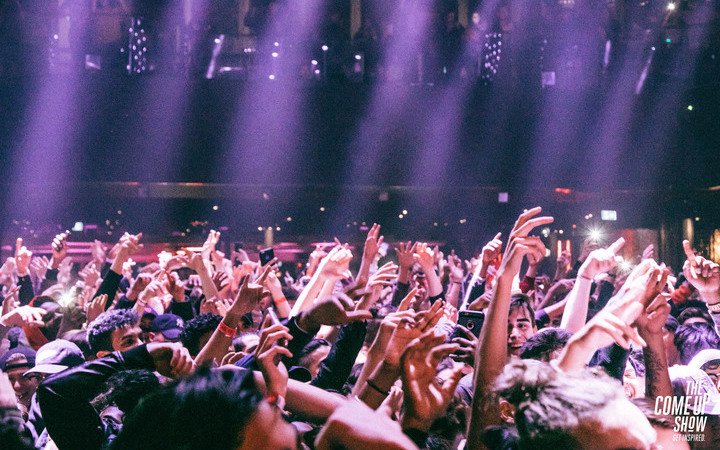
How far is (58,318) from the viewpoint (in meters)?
4.66

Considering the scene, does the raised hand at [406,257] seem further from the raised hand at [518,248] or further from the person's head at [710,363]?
the raised hand at [518,248]

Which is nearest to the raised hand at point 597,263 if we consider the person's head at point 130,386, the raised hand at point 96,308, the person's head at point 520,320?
the person's head at point 520,320

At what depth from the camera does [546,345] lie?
9.07 feet

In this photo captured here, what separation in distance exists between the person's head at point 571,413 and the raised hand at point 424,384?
0.64 feet

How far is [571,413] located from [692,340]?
2430mm

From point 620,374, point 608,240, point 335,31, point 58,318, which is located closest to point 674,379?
point 620,374

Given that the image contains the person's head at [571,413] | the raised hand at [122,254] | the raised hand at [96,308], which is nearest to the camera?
the person's head at [571,413]

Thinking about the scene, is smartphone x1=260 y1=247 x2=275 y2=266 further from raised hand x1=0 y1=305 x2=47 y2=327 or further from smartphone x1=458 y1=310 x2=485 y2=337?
smartphone x1=458 y1=310 x2=485 y2=337

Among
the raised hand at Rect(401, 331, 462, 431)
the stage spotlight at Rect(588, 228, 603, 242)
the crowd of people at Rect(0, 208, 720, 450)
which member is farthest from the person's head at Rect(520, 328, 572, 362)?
the stage spotlight at Rect(588, 228, 603, 242)

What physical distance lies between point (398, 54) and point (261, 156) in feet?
8.71

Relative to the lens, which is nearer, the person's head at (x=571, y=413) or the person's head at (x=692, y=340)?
the person's head at (x=571, y=413)

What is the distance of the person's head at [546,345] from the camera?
2.73 metres

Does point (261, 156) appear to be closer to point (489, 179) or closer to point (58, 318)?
point (489, 179)

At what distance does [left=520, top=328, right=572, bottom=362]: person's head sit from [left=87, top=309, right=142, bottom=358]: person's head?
6.51 feet
